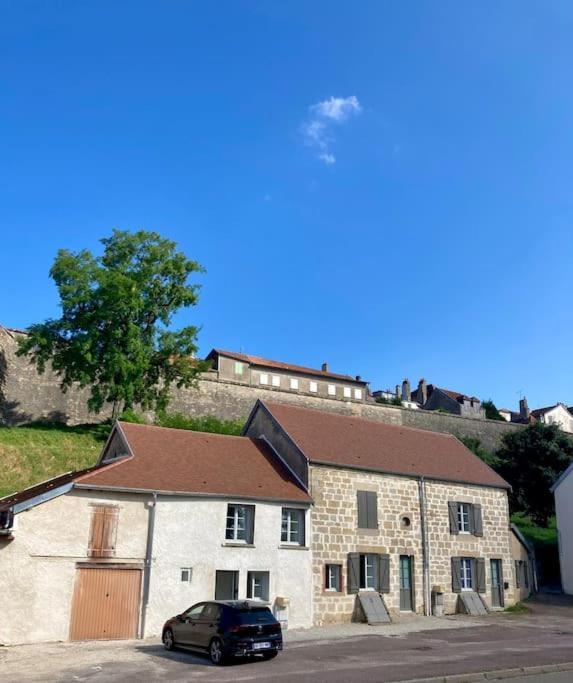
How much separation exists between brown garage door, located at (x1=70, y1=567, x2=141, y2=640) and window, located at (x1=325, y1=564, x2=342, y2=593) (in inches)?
279

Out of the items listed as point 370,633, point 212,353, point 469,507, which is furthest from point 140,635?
point 212,353

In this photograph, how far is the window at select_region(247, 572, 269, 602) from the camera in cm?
2062

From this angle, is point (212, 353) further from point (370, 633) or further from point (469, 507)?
point (370, 633)

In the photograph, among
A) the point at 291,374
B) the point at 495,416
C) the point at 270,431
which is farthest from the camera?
the point at 495,416

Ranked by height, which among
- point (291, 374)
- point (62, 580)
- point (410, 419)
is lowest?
point (62, 580)

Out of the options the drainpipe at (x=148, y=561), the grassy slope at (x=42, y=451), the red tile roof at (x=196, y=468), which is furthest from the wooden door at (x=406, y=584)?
the grassy slope at (x=42, y=451)

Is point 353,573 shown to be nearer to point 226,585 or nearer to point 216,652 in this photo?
point 226,585

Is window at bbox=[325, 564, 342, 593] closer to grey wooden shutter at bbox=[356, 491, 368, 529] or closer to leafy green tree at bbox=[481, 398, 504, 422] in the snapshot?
grey wooden shutter at bbox=[356, 491, 368, 529]

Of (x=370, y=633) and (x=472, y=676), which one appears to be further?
(x=370, y=633)

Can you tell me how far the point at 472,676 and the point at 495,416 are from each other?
62.5 meters

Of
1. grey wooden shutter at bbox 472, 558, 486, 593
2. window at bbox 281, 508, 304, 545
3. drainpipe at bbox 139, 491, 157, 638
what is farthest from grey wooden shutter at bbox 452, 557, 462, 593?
drainpipe at bbox 139, 491, 157, 638

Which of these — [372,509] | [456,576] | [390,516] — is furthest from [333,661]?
[456,576]

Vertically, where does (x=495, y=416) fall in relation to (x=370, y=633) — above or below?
above

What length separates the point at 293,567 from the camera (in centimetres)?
2142
